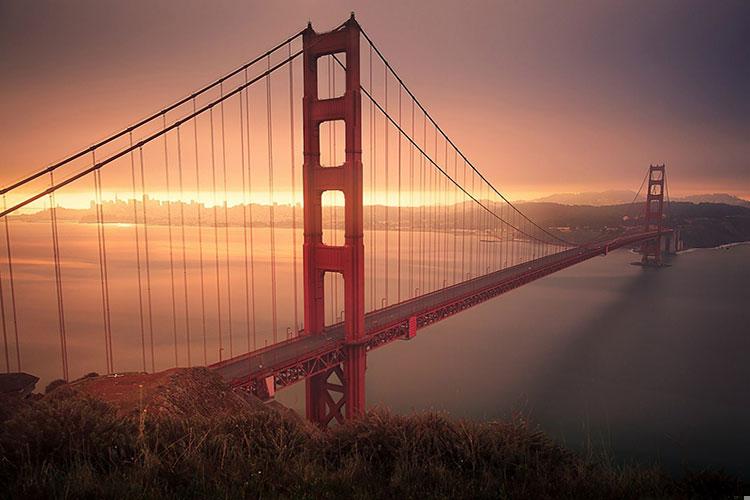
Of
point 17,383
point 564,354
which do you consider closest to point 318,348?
point 17,383

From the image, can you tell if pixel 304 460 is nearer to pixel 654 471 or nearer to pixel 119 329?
pixel 654 471

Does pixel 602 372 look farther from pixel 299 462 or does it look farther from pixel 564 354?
pixel 299 462

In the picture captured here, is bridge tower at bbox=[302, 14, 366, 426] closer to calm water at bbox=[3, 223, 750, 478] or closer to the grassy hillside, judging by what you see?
calm water at bbox=[3, 223, 750, 478]

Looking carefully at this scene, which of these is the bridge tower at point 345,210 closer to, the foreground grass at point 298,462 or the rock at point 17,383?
the rock at point 17,383

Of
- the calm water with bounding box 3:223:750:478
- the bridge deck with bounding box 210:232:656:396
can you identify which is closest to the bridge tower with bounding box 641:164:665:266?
the calm water with bounding box 3:223:750:478

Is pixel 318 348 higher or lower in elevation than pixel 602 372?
higher

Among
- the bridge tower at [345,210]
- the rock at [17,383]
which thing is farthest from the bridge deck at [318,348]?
the rock at [17,383]
